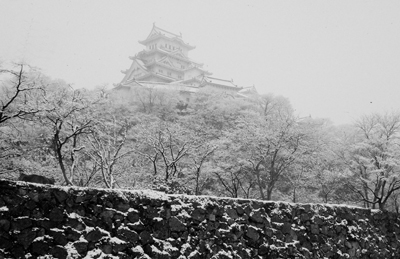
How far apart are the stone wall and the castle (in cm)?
4021

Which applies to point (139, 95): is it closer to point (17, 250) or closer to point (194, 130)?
point (194, 130)

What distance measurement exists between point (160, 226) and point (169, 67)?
50198 mm

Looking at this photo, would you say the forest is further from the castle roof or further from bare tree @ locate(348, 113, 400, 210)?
the castle roof

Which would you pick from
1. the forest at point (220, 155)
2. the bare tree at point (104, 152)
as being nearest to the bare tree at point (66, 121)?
the forest at point (220, 155)

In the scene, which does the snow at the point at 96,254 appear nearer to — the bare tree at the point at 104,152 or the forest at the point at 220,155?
the bare tree at the point at 104,152

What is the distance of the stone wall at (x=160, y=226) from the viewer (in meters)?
4.07

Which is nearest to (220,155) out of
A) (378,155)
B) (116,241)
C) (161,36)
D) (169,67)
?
(378,155)

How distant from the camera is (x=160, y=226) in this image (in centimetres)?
507

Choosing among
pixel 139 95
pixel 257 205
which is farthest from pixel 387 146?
pixel 139 95

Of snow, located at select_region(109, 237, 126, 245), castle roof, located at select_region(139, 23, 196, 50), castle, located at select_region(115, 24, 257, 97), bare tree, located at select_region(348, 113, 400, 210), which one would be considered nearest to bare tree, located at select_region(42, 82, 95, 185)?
snow, located at select_region(109, 237, 126, 245)

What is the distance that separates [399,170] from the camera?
16.4 meters

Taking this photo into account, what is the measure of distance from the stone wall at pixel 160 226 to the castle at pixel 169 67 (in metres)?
40.2

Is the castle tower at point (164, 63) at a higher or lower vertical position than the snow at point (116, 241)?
higher

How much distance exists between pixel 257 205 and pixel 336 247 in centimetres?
261
